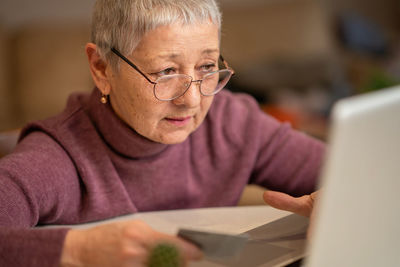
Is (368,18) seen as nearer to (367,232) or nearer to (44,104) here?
(44,104)

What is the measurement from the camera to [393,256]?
30.2 inches

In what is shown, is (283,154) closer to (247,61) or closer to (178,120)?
(178,120)

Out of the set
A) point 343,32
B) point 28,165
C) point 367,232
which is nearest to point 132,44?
point 28,165

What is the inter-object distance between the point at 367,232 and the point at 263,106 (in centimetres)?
307

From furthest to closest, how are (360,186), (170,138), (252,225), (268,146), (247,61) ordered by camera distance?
(247,61), (268,146), (170,138), (252,225), (360,186)

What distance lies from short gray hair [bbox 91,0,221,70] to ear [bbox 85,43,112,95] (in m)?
0.04

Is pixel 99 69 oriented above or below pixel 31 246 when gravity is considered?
above

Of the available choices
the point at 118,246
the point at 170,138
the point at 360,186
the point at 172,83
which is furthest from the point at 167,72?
the point at 360,186

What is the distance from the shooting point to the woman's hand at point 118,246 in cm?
72

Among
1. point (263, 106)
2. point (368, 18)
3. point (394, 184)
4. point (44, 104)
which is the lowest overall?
point (44, 104)

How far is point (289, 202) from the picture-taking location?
0.92m

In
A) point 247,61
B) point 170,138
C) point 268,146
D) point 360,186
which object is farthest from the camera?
point 247,61

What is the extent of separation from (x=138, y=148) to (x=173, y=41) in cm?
29

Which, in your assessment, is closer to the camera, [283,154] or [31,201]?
[31,201]
